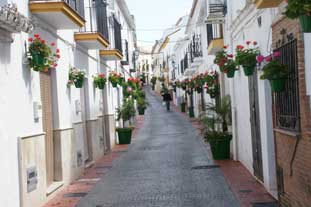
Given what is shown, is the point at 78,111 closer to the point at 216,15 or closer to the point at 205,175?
the point at 205,175

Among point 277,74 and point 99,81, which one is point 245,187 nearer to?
point 277,74

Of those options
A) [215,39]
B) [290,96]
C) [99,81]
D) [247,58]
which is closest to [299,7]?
[290,96]

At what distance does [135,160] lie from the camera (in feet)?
53.0

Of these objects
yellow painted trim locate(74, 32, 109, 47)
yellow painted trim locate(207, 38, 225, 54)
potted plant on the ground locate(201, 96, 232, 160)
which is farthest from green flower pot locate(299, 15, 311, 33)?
yellow painted trim locate(207, 38, 225, 54)

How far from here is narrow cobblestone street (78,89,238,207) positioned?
9.63 metres

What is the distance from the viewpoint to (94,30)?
667 inches

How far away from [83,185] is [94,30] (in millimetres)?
→ 6362

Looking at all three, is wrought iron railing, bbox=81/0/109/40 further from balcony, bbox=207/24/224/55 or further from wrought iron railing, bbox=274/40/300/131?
wrought iron railing, bbox=274/40/300/131

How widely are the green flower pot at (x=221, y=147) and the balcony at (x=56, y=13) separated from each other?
217 inches

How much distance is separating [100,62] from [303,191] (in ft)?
40.9

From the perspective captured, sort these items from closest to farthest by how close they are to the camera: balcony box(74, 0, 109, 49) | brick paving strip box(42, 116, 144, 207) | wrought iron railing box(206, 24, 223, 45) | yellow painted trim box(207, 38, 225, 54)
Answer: brick paving strip box(42, 116, 144, 207)
balcony box(74, 0, 109, 49)
yellow painted trim box(207, 38, 225, 54)
wrought iron railing box(206, 24, 223, 45)

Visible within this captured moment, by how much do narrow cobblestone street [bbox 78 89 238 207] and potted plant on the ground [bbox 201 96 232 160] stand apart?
43 centimetres

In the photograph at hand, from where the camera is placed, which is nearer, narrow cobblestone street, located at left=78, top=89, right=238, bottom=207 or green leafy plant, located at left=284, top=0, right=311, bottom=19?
green leafy plant, located at left=284, top=0, right=311, bottom=19

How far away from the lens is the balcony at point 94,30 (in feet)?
Answer: 46.3
